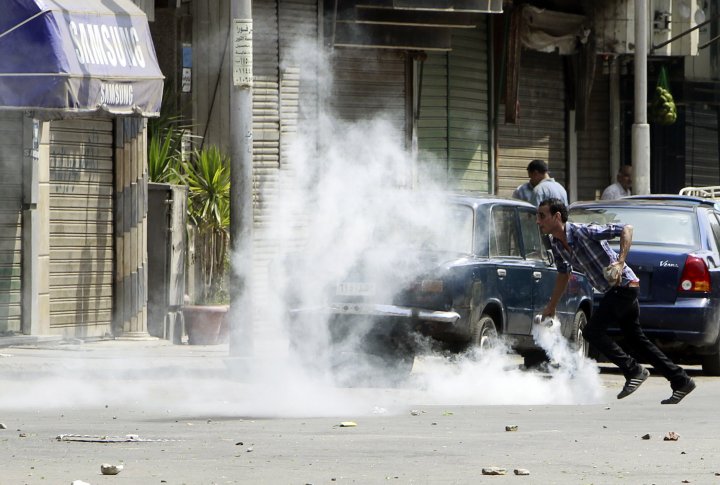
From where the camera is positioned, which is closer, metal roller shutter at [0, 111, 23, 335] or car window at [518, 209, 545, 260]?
car window at [518, 209, 545, 260]

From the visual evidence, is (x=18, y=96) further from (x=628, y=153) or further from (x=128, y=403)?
(x=628, y=153)

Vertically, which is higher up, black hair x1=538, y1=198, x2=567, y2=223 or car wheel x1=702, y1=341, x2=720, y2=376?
black hair x1=538, y1=198, x2=567, y2=223

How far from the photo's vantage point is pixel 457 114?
22.5 meters

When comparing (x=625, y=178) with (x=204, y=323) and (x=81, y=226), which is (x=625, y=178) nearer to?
(x=204, y=323)

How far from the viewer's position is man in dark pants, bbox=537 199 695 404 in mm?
11391

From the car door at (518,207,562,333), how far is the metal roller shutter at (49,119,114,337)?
450 cm

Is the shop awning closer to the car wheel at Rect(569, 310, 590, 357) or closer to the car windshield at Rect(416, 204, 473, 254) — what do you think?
the car windshield at Rect(416, 204, 473, 254)

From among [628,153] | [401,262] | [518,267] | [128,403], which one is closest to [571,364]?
[518,267]

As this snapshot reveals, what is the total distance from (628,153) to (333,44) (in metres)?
8.16

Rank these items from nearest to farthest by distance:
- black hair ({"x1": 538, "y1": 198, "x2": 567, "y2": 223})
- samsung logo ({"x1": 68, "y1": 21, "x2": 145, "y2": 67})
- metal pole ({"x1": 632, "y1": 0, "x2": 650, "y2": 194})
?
black hair ({"x1": 538, "y1": 198, "x2": 567, "y2": 223}) → samsung logo ({"x1": 68, "y1": 21, "x2": 145, "y2": 67}) → metal pole ({"x1": 632, "y1": 0, "x2": 650, "y2": 194})

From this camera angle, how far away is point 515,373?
517 inches

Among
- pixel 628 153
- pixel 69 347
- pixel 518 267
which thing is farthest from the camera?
pixel 628 153

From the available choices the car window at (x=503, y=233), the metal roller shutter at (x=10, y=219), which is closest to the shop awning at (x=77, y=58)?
the metal roller shutter at (x=10, y=219)

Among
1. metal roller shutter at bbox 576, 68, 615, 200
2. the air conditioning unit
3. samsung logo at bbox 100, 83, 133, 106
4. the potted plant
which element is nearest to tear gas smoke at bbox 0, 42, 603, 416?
samsung logo at bbox 100, 83, 133, 106
